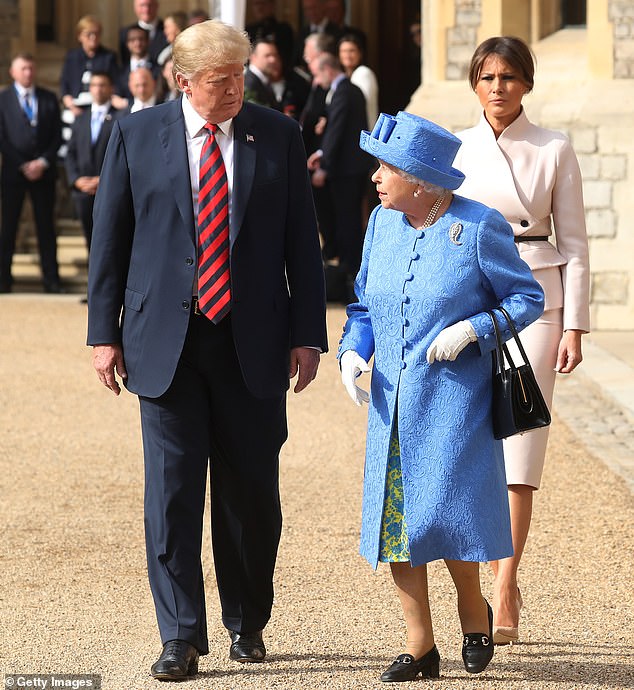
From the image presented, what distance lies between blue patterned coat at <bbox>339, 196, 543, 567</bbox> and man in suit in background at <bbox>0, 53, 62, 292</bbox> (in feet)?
34.3

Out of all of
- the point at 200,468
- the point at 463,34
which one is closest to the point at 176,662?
the point at 200,468

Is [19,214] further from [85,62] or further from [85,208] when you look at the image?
[85,62]

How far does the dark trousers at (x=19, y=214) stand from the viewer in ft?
46.4

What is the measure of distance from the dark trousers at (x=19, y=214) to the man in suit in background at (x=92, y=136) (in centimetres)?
105

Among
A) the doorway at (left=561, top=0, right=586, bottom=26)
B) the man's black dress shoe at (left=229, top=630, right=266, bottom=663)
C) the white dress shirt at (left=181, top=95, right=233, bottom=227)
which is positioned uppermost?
the white dress shirt at (left=181, top=95, right=233, bottom=227)

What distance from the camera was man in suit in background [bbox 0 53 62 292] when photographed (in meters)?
14.2

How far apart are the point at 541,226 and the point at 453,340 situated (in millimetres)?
948

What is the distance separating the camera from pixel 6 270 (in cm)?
1427

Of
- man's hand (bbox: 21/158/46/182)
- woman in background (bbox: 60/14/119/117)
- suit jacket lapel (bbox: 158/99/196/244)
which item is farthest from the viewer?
woman in background (bbox: 60/14/119/117)

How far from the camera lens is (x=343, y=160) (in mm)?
12766

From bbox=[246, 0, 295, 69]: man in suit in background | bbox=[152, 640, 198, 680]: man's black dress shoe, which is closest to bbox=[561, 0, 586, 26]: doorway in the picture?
bbox=[246, 0, 295, 69]: man in suit in background

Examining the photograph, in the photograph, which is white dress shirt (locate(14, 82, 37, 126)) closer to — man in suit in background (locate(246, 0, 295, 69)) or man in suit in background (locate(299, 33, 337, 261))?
man in suit in background (locate(246, 0, 295, 69))

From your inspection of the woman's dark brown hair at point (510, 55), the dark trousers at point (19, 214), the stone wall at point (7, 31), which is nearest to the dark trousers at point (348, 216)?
the dark trousers at point (19, 214)

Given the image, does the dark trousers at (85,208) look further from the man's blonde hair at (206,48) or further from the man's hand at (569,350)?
the man's blonde hair at (206,48)
